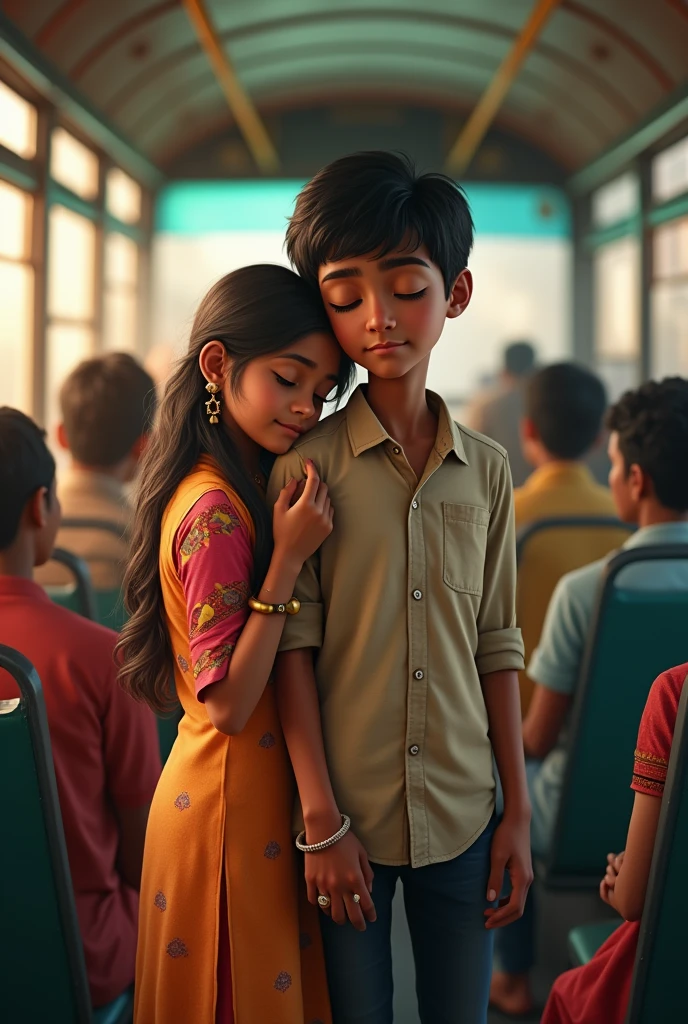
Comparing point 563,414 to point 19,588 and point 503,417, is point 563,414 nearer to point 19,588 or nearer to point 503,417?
point 19,588

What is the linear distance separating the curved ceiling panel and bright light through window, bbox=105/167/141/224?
1.27ft

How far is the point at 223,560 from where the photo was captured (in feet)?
4.69

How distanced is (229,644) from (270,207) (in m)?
10.3

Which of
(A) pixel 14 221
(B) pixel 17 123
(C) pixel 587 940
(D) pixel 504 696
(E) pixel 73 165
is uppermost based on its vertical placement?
(E) pixel 73 165

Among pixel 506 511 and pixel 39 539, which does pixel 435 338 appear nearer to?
pixel 506 511

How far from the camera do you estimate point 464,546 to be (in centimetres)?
155

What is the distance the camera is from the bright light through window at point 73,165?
7.37 metres

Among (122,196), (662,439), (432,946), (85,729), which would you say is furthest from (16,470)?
(122,196)

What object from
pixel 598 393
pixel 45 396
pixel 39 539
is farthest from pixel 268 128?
pixel 39 539

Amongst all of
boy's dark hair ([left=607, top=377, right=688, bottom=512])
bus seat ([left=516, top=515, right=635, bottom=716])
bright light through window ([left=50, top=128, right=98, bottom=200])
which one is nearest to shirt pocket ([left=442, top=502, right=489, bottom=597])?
boy's dark hair ([left=607, top=377, right=688, bottom=512])

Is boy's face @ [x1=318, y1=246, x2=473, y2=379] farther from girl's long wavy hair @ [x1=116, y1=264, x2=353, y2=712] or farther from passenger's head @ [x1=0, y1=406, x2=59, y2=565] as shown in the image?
passenger's head @ [x1=0, y1=406, x2=59, y2=565]

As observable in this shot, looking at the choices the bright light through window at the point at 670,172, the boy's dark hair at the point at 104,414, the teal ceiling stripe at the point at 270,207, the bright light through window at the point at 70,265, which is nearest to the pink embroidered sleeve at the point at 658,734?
the boy's dark hair at the point at 104,414

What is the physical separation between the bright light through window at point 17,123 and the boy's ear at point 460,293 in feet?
16.8

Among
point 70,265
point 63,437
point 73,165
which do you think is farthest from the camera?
point 70,265
